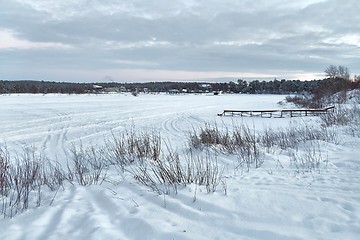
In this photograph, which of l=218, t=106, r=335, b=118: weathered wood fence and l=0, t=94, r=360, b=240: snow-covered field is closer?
l=0, t=94, r=360, b=240: snow-covered field

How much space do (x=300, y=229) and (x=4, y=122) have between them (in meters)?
24.4

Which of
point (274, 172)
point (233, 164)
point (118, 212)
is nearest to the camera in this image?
point (118, 212)

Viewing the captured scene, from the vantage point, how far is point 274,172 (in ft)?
23.4

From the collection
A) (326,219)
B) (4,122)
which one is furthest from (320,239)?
(4,122)

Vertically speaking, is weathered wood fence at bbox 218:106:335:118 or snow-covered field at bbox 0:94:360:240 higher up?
snow-covered field at bbox 0:94:360:240

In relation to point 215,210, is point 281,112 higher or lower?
lower

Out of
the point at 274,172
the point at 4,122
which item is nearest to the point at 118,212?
the point at 274,172

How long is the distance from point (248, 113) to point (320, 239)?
36860 mm

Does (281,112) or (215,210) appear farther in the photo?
(281,112)

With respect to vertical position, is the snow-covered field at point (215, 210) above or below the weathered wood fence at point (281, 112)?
above

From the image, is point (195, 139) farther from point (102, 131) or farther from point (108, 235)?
point (102, 131)

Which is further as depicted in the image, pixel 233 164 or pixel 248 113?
pixel 248 113

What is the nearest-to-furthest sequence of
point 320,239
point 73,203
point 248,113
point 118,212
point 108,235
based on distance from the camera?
point 320,239 → point 108,235 → point 118,212 → point 73,203 → point 248,113

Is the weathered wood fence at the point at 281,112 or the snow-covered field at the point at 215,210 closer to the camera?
the snow-covered field at the point at 215,210
